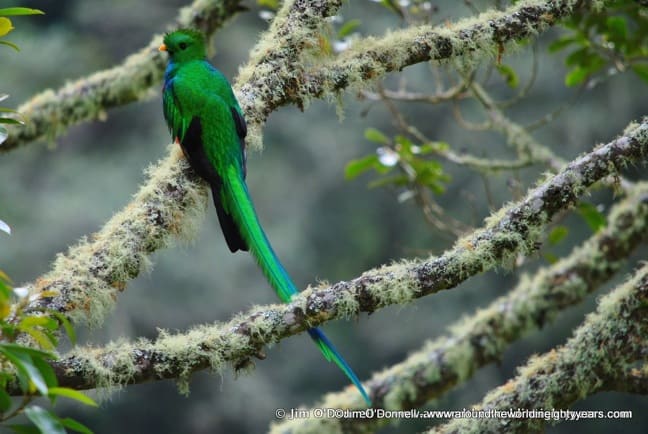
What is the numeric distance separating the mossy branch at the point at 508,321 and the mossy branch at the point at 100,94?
60.3 inches

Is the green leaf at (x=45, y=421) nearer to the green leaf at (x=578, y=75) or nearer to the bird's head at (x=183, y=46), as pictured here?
the bird's head at (x=183, y=46)

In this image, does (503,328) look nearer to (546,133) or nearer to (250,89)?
(250,89)

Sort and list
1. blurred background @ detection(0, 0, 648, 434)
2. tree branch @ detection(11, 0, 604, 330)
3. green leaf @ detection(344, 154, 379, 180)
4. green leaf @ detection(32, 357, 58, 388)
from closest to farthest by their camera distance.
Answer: green leaf @ detection(32, 357, 58, 388) → tree branch @ detection(11, 0, 604, 330) → green leaf @ detection(344, 154, 379, 180) → blurred background @ detection(0, 0, 648, 434)

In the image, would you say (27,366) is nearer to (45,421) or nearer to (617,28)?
(45,421)

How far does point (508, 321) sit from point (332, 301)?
66.4 inches

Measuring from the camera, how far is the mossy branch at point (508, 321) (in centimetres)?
308

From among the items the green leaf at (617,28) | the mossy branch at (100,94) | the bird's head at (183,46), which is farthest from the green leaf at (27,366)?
the green leaf at (617,28)

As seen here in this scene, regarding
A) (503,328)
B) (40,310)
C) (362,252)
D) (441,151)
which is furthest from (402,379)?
(362,252)

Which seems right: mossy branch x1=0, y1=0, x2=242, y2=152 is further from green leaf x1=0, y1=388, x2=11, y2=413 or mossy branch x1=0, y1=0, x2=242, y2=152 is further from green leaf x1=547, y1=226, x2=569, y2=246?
green leaf x1=0, y1=388, x2=11, y2=413

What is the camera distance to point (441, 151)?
12.1 feet

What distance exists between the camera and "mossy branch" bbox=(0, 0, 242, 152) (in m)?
3.26

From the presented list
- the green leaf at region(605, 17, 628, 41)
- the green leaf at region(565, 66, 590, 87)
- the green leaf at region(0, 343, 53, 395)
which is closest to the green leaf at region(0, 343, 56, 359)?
the green leaf at region(0, 343, 53, 395)

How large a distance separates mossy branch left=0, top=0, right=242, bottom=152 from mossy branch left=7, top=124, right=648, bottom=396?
5.26ft

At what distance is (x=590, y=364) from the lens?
235 cm
